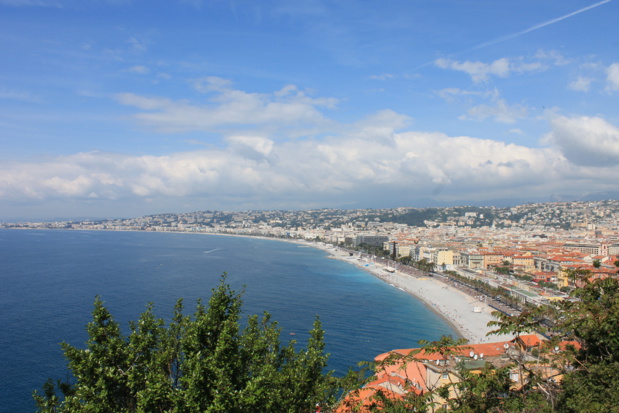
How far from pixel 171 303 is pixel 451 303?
1968 centimetres

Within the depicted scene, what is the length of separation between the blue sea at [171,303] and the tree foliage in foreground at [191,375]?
1.92m

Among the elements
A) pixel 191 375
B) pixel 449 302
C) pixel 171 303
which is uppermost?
pixel 191 375

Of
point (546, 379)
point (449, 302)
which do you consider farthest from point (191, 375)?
point (449, 302)

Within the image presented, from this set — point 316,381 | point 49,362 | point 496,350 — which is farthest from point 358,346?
point 316,381

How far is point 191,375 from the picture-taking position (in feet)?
14.4

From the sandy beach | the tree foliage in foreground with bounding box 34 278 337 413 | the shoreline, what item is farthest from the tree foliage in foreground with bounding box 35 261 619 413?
the sandy beach

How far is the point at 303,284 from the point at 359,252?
120 feet

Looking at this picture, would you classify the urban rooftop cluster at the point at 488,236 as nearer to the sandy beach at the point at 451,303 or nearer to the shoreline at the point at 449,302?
the sandy beach at the point at 451,303

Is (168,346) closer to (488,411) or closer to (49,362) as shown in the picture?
(488,411)

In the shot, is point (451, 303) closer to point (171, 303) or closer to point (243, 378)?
point (171, 303)

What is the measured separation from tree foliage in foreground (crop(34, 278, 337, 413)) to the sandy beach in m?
17.9

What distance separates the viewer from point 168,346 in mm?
5543

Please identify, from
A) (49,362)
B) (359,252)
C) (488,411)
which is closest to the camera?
(488,411)

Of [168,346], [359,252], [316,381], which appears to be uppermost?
[168,346]
